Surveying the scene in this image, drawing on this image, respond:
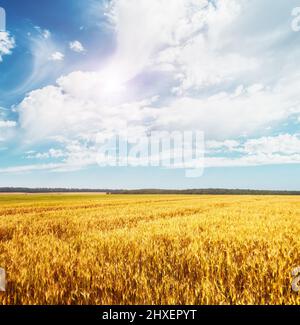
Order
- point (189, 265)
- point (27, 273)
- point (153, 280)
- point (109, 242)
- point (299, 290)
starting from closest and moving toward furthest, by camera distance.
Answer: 1. point (299, 290)
2. point (153, 280)
3. point (27, 273)
4. point (189, 265)
5. point (109, 242)

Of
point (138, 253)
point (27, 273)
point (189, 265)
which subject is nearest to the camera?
point (27, 273)

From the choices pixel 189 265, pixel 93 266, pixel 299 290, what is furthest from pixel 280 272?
pixel 93 266

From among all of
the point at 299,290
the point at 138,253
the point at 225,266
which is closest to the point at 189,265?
the point at 225,266

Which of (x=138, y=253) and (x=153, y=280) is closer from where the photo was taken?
(x=153, y=280)

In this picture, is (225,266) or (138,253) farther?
(138,253)

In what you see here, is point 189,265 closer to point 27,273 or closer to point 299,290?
point 299,290

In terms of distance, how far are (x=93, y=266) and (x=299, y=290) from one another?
204cm

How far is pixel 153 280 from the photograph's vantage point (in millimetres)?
3135

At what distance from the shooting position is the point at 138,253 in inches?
165
